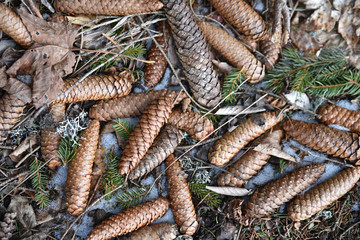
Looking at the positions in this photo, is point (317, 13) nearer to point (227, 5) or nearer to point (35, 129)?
point (227, 5)

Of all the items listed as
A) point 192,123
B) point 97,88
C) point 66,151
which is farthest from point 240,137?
point 66,151

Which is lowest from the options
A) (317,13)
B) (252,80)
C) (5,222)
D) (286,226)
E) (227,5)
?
(286,226)

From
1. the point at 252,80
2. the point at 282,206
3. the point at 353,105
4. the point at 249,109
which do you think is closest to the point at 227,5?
the point at 252,80

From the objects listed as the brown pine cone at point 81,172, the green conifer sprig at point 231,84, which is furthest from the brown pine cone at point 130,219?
the green conifer sprig at point 231,84

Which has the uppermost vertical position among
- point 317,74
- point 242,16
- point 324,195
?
point 242,16

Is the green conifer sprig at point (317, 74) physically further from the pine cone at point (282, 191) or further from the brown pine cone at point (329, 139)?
the pine cone at point (282, 191)

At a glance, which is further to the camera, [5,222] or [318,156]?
[318,156]

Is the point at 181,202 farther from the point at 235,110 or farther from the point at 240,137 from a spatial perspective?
the point at 235,110
